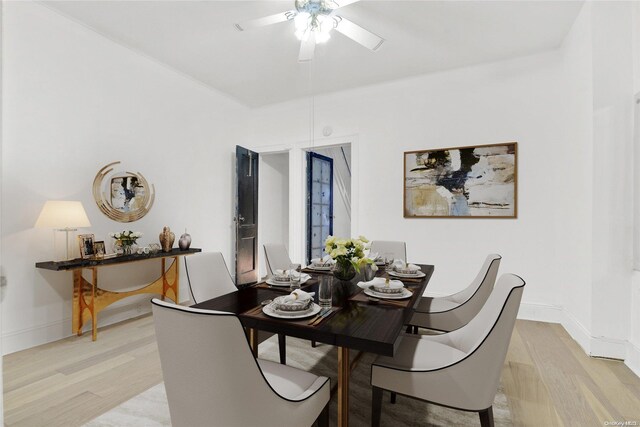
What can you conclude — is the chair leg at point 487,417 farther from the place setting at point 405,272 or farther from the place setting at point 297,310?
the place setting at point 405,272

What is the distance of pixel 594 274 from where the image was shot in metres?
2.67

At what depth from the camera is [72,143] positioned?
3.05m

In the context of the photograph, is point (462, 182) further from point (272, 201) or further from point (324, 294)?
point (272, 201)

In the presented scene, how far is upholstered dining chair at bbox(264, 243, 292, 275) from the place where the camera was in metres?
2.98

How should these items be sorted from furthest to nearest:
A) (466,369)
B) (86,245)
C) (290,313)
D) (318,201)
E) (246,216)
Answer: (318,201) → (246,216) → (86,245) → (290,313) → (466,369)

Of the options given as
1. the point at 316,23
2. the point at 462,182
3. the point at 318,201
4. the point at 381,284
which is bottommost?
the point at 381,284

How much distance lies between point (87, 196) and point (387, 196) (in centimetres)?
337

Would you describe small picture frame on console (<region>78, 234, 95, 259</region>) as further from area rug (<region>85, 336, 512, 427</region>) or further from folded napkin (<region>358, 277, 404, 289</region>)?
folded napkin (<region>358, 277, 404, 289</region>)

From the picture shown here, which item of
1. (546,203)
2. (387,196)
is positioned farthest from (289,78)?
(546,203)

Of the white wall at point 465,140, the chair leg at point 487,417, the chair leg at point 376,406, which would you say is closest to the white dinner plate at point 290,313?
the chair leg at point 376,406

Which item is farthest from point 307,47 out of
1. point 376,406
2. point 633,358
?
point 633,358

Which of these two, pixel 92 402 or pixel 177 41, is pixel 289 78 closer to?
pixel 177 41

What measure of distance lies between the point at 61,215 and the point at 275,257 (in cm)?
183

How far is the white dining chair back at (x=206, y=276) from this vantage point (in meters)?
2.19
